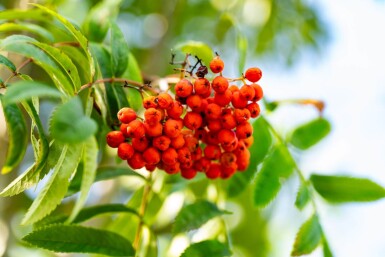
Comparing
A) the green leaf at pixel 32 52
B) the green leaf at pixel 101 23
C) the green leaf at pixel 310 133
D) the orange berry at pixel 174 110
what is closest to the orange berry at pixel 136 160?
the orange berry at pixel 174 110

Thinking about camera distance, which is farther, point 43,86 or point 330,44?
point 330,44

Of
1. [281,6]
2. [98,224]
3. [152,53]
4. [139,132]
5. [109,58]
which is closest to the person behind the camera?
[139,132]

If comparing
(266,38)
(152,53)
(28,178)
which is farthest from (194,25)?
(28,178)

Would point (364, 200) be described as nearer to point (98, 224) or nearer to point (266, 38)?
point (98, 224)

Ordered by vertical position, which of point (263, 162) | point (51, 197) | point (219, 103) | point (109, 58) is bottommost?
point (51, 197)

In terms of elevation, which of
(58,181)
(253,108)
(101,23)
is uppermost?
(101,23)

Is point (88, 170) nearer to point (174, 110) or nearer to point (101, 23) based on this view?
point (174, 110)

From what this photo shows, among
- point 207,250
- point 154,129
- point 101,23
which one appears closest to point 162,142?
point 154,129
